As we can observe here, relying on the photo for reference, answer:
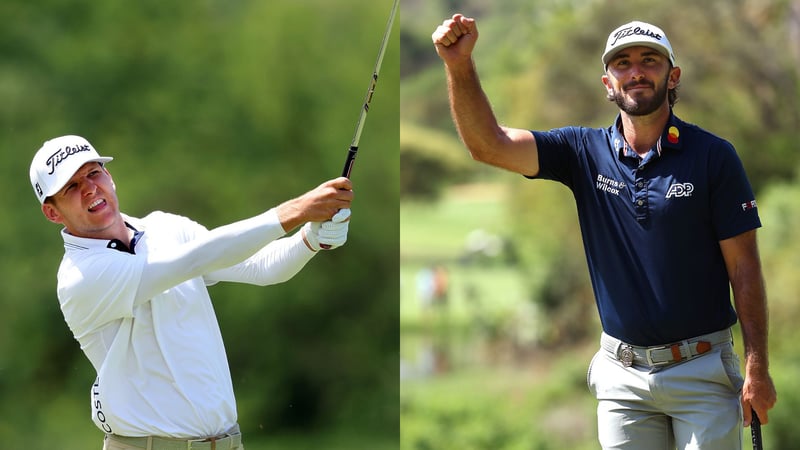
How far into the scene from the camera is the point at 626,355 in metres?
2.66

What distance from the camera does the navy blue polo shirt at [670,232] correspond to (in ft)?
8.46

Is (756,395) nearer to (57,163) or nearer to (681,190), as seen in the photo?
→ (681,190)

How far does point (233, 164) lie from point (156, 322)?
6360 millimetres

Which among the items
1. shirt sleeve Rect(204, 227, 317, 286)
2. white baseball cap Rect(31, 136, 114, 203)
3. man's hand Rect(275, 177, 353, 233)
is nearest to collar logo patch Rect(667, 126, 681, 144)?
man's hand Rect(275, 177, 353, 233)

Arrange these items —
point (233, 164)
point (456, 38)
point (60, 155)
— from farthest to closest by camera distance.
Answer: point (233, 164) < point (456, 38) < point (60, 155)

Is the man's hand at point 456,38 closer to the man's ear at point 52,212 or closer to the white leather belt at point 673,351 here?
the white leather belt at point 673,351

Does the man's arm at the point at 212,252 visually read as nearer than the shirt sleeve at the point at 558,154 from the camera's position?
Yes

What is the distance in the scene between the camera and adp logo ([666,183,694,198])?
2574mm

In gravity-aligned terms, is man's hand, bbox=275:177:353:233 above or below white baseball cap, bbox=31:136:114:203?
below

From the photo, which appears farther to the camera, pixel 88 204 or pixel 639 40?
pixel 639 40

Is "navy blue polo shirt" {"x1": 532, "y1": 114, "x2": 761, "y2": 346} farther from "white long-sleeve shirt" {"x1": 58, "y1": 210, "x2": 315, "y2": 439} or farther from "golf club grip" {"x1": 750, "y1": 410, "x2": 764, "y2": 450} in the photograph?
"white long-sleeve shirt" {"x1": 58, "y1": 210, "x2": 315, "y2": 439}

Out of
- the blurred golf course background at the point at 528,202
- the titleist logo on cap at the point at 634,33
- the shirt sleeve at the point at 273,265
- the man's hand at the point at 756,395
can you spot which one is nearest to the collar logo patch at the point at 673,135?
the titleist logo on cap at the point at 634,33

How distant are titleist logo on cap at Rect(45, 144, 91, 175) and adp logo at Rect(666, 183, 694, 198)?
4.52ft

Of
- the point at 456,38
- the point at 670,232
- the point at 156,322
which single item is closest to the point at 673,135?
the point at 670,232
